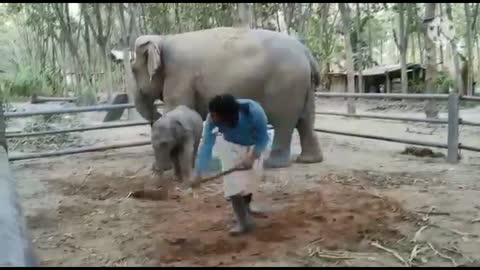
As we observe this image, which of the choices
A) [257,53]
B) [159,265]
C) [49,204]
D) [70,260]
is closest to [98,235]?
[70,260]

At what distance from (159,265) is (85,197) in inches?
99.6

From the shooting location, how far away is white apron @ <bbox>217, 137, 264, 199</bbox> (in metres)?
4.20

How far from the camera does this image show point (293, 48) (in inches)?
296

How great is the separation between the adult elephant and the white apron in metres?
3.08

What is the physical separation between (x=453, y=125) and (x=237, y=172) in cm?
427

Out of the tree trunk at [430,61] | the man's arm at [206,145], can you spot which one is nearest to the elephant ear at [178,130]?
the man's arm at [206,145]

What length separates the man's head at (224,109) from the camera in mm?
4000

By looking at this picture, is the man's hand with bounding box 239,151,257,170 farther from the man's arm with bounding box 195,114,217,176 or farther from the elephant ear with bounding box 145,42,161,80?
the elephant ear with bounding box 145,42,161,80

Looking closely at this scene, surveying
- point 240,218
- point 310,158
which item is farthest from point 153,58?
point 240,218

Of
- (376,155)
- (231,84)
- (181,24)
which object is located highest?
(181,24)

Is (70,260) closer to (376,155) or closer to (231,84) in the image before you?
(231,84)

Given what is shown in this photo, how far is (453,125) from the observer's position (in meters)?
7.46

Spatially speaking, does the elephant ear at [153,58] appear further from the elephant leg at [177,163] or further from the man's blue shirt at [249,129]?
the man's blue shirt at [249,129]

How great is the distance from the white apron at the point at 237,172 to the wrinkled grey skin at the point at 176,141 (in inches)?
72.2
